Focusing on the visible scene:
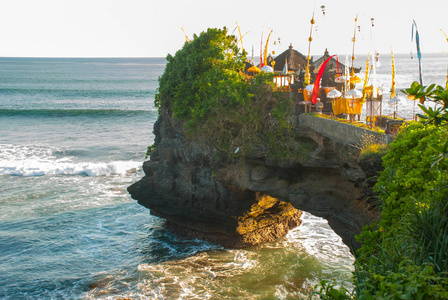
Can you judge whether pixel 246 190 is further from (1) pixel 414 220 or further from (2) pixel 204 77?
(1) pixel 414 220

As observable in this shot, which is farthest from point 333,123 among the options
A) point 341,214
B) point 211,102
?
point 211,102

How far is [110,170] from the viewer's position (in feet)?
105

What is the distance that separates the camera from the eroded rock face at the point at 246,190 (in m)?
15.7

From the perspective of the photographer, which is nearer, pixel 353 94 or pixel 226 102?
pixel 353 94

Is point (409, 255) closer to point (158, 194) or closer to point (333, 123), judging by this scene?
point (333, 123)

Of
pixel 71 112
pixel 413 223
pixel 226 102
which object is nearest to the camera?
pixel 413 223

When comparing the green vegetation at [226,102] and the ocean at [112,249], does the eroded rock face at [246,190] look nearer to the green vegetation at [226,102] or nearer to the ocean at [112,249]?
the green vegetation at [226,102]

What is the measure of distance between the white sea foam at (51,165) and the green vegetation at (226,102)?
43.1 ft

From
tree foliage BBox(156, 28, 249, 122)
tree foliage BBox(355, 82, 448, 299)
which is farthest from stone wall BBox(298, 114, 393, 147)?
tree foliage BBox(156, 28, 249, 122)

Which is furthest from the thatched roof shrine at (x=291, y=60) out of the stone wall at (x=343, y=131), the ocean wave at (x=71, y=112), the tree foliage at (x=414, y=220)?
the ocean wave at (x=71, y=112)

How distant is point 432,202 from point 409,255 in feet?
3.67

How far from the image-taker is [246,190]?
61.9 ft

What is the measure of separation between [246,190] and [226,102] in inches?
154

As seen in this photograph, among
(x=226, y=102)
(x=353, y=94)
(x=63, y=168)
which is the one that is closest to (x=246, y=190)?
(x=226, y=102)
